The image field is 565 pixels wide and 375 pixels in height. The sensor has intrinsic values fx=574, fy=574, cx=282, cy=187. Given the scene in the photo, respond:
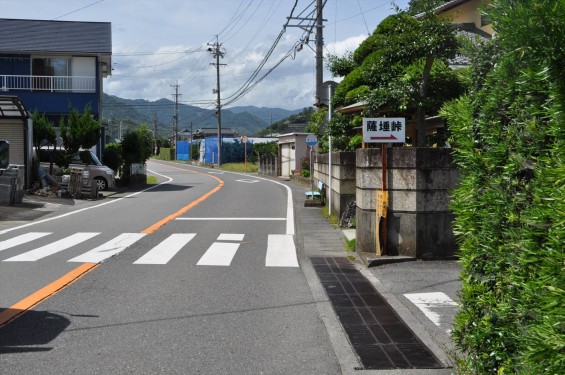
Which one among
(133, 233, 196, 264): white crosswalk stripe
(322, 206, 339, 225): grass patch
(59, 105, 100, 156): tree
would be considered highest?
(59, 105, 100, 156): tree

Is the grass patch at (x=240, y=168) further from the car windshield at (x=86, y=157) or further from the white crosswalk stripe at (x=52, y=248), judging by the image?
the white crosswalk stripe at (x=52, y=248)

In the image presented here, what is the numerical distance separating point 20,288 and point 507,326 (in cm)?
611

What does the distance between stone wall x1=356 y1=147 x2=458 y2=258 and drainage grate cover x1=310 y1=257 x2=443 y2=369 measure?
3.92 feet

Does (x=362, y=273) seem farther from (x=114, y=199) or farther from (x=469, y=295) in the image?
(x=114, y=199)

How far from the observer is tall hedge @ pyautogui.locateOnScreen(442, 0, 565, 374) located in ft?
8.46

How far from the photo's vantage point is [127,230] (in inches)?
520

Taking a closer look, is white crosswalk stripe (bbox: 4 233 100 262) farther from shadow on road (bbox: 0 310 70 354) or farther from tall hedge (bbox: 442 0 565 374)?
tall hedge (bbox: 442 0 565 374)

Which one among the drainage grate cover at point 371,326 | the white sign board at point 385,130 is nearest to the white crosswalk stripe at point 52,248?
the drainage grate cover at point 371,326

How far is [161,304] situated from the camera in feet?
21.9

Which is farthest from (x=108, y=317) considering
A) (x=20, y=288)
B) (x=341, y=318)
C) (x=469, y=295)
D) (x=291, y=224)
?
(x=291, y=224)

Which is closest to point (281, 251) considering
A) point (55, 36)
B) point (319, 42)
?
point (319, 42)

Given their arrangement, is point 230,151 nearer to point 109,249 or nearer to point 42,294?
point 109,249

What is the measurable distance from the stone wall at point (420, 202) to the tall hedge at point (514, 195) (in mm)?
5218

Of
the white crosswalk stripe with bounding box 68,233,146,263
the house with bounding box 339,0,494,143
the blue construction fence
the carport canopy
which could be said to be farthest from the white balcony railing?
the blue construction fence
